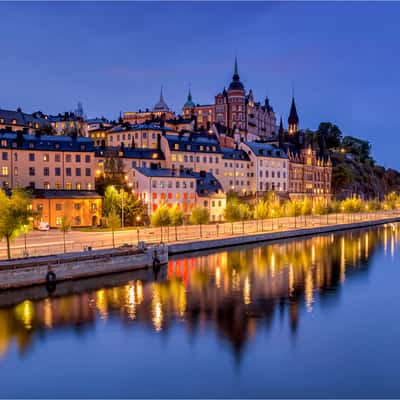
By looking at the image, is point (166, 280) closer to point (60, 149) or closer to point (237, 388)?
point (237, 388)

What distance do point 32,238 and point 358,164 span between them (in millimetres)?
121755

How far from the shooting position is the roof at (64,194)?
6738 cm

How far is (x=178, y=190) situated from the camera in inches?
3105

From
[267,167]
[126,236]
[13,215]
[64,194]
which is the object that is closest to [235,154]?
[267,167]

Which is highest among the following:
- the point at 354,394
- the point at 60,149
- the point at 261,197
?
the point at 60,149

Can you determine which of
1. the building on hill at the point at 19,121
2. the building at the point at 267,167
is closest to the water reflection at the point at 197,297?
the building at the point at 267,167

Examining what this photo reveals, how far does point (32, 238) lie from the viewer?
54094mm

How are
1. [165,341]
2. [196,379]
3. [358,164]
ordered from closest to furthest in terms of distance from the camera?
[196,379] → [165,341] → [358,164]

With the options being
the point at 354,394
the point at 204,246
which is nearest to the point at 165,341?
the point at 354,394

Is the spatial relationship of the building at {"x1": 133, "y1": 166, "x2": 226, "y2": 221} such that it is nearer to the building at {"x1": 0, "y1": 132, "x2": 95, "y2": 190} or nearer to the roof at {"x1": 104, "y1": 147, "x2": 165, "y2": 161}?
the roof at {"x1": 104, "y1": 147, "x2": 165, "y2": 161}

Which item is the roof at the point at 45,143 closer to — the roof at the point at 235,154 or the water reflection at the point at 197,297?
the roof at the point at 235,154

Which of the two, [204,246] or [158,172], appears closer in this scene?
[204,246]

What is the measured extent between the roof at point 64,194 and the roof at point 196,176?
9007 mm

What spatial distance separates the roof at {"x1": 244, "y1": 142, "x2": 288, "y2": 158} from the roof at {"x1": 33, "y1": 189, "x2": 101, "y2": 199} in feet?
132
